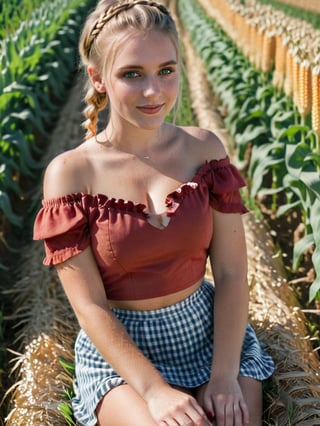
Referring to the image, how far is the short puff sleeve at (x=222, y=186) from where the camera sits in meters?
2.25

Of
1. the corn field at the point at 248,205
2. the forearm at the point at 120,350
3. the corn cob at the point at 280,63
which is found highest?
the forearm at the point at 120,350

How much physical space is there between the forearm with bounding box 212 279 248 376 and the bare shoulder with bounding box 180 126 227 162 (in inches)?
14.9

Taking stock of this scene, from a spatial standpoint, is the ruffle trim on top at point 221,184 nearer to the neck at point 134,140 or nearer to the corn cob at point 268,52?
the neck at point 134,140

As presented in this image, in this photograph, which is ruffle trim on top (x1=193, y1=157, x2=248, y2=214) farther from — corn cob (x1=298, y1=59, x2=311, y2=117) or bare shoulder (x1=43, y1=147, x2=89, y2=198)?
corn cob (x1=298, y1=59, x2=311, y2=117)

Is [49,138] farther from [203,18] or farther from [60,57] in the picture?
[203,18]

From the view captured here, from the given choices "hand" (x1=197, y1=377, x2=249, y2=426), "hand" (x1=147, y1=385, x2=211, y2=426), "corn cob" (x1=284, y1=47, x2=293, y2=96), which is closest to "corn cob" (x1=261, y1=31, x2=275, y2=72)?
"corn cob" (x1=284, y1=47, x2=293, y2=96)

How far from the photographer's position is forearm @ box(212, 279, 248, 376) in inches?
84.8

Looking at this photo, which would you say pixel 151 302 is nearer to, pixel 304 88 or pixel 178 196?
pixel 178 196

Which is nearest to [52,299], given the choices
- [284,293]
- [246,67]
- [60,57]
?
[284,293]

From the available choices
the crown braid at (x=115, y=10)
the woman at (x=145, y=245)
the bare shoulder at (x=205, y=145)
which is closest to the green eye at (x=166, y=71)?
the woman at (x=145, y=245)

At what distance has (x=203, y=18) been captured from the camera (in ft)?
43.9

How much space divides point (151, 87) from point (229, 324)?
0.72 metres

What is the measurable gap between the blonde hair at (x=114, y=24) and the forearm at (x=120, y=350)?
698 millimetres

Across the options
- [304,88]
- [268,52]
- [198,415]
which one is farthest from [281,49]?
[198,415]
